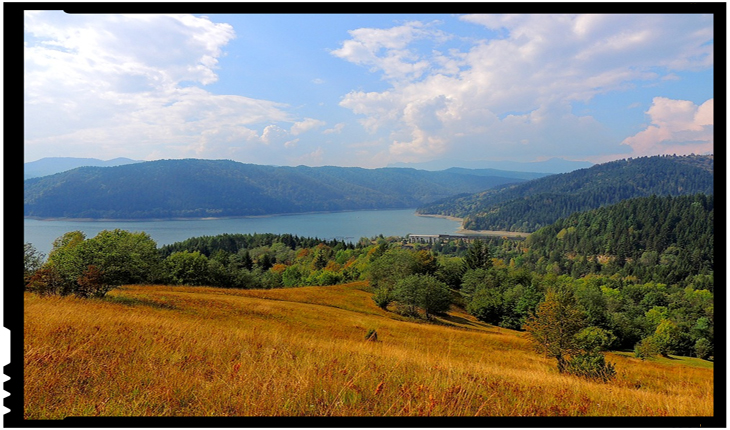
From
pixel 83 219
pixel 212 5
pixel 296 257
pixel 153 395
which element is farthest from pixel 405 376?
pixel 83 219

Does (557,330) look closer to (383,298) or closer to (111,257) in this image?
(111,257)

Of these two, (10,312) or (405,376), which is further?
(405,376)

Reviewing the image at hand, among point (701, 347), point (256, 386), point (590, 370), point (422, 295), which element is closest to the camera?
point (256, 386)

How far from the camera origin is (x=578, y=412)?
12.4 feet

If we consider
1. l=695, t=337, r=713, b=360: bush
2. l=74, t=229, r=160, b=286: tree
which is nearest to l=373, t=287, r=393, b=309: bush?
l=74, t=229, r=160, b=286: tree

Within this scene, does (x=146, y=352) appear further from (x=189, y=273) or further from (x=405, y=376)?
(x=189, y=273)

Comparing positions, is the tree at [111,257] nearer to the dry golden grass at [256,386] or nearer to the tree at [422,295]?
the dry golden grass at [256,386]

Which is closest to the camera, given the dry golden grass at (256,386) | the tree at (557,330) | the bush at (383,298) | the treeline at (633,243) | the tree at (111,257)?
the dry golden grass at (256,386)

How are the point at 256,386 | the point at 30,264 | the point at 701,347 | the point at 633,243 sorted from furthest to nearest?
1. the point at 633,243
2. the point at 701,347
3. the point at 30,264
4. the point at 256,386

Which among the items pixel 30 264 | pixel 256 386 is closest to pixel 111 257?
pixel 30 264

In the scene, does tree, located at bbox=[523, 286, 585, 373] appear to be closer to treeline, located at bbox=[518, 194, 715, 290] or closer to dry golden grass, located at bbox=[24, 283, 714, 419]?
dry golden grass, located at bbox=[24, 283, 714, 419]

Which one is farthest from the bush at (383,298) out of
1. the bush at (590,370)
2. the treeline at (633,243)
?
the treeline at (633,243)

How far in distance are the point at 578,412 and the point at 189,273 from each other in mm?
47311

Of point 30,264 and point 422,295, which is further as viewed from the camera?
point 422,295
